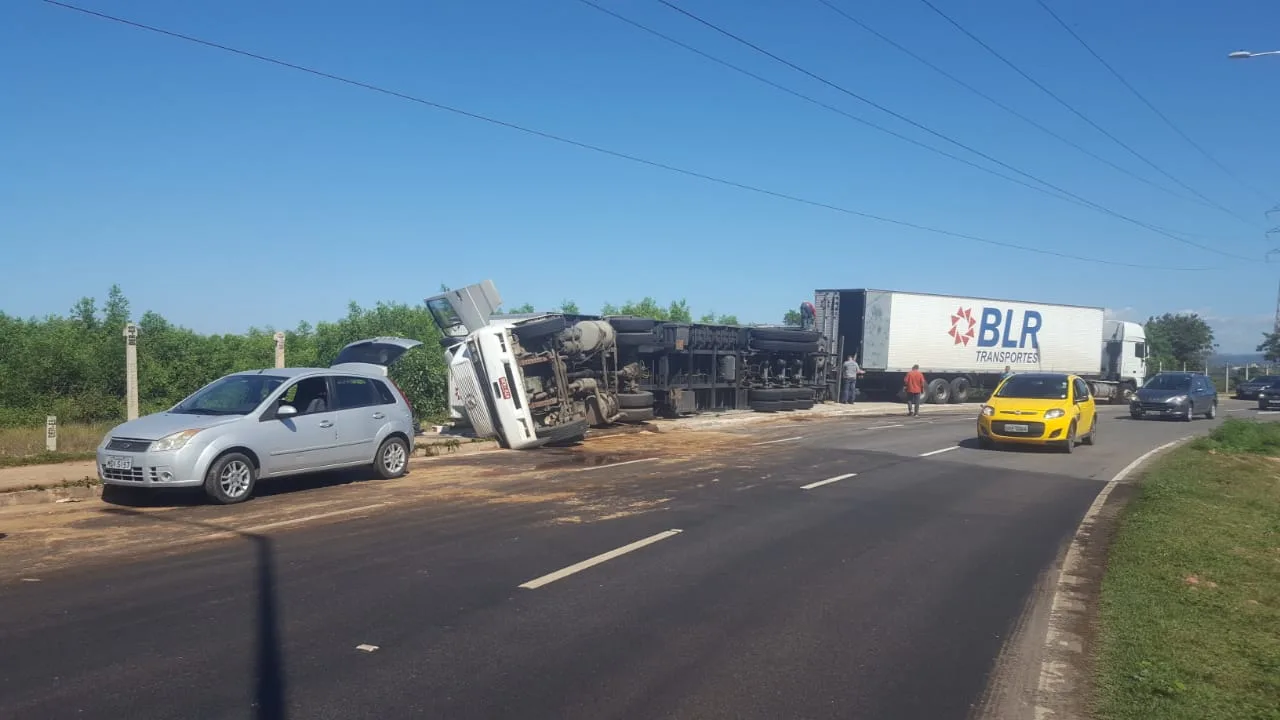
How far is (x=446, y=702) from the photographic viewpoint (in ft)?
15.2

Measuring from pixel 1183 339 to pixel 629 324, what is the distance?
70.8 meters

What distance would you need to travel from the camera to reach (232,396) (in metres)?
11.6

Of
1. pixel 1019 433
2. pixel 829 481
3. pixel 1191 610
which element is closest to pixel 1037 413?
pixel 1019 433

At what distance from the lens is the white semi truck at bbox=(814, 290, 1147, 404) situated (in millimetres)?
32406

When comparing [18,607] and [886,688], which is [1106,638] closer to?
[886,688]

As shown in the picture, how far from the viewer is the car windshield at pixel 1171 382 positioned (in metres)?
29.9

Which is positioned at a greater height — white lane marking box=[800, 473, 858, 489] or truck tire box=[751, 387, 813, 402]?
truck tire box=[751, 387, 813, 402]

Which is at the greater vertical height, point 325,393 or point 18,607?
point 325,393

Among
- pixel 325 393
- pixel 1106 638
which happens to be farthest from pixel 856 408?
pixel 1106 638

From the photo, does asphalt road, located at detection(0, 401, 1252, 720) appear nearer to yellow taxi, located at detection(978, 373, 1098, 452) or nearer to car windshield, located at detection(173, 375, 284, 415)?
car windshield, located at detection(173, 375, 284, 415)

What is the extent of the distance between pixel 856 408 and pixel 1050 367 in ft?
42.3

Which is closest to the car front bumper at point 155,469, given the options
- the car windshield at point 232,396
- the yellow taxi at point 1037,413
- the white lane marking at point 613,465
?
the car windshield at point 232,396

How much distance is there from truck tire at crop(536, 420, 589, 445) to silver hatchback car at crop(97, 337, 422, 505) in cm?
453

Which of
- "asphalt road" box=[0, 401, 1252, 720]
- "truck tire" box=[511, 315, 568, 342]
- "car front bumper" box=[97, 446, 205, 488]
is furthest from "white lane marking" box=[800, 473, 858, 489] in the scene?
"car front bumper" box=[97, 446, 205, 488]
